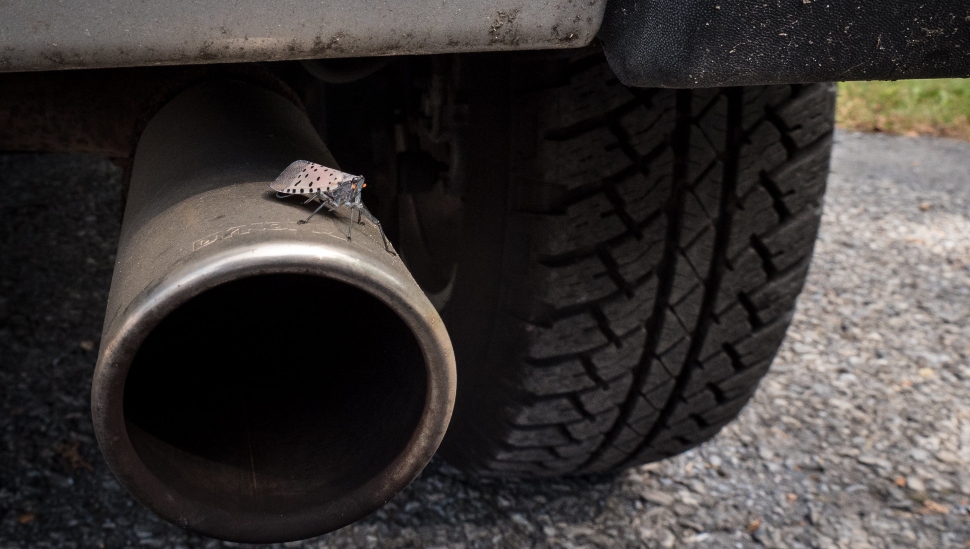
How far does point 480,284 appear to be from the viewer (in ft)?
4.61

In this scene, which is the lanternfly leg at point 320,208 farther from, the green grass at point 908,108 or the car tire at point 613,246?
the green grass at point 908,108

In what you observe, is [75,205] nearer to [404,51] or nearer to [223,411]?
[223,411]

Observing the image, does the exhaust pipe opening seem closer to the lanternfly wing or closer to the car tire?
the lanternfly wing

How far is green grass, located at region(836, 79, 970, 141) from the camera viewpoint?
4.49 m

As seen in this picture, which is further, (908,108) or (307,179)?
(908,108)

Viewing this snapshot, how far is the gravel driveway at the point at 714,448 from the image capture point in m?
1.64

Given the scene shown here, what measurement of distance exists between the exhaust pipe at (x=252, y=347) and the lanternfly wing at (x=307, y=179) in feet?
0.06

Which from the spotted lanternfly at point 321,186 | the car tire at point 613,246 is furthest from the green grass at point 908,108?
the spotted lanternfly at point 321,186

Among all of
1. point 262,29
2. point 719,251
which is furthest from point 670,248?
point 262,29

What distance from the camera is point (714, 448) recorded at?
1.91 metres

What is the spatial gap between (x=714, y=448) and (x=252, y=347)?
114 cm

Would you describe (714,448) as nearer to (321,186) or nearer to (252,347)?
(252,347)

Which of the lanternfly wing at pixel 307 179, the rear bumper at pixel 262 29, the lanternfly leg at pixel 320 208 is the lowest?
the lanternfly leg at pixel 320 208

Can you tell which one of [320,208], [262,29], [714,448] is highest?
[262,29]
